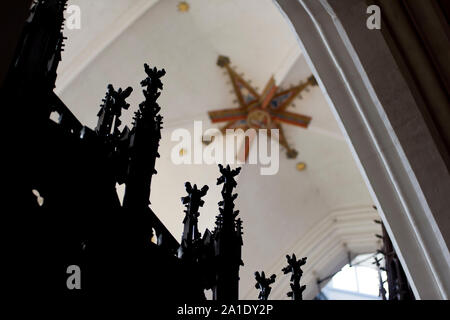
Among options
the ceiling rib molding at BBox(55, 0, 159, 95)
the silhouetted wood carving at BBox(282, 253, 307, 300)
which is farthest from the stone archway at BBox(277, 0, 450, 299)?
the ceiling rib molding at BBox(55, 0, 159, 95)

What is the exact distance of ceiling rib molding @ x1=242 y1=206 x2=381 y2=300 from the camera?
38.9 ft

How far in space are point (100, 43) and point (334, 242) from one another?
568cm

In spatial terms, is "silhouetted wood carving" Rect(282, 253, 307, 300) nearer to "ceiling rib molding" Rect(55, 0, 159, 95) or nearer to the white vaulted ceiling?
the white vaulted ceiling

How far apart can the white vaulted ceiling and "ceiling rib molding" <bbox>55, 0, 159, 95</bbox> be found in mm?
16

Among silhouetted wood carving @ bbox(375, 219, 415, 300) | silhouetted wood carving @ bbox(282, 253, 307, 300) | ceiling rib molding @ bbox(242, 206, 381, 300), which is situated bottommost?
silhouetted wood carving @ bbox(282, 253, 307, 300)

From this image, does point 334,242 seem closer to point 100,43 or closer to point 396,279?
point 396,279

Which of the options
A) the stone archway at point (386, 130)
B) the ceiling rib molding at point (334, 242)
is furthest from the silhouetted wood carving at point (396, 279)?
the ceiling rib molding at point (334, 242)

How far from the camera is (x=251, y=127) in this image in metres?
11.8

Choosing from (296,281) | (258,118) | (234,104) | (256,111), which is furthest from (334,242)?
(296,281)

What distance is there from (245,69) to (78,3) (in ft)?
11.0

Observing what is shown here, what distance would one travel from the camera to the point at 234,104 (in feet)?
38.7

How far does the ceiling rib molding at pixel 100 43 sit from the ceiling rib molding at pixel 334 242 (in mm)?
4964
